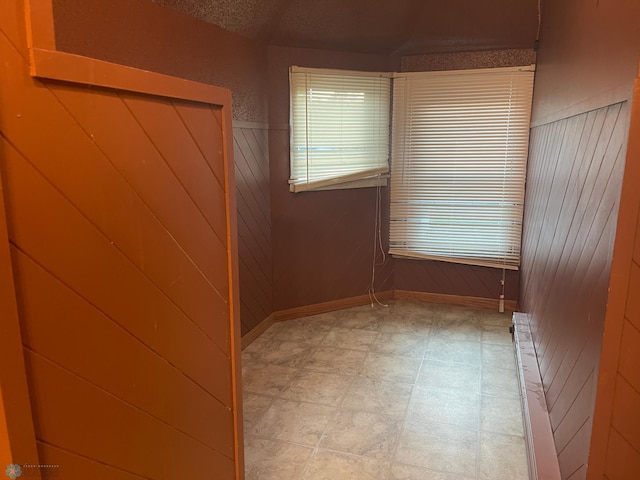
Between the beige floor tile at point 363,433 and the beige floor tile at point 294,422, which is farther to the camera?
the beige floor tile at point 294,422

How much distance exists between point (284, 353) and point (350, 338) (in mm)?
534

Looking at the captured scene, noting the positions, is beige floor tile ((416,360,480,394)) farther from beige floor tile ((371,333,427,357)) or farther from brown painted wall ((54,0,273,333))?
brown painted wall ((54,0,273,333))

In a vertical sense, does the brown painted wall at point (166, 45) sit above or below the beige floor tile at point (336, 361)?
above

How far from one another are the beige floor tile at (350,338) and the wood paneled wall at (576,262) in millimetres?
1200

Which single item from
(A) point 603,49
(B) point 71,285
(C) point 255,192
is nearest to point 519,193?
(C) point 255,192

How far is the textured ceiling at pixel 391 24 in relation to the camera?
306cm

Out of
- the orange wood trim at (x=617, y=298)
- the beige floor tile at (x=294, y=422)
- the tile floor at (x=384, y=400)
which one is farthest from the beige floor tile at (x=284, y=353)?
the orange wood trim at (x=617, y=298)

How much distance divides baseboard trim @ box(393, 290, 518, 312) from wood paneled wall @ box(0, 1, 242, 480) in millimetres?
2985

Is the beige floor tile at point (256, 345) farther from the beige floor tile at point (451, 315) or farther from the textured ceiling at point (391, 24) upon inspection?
the textured ceiling at point (391, 24)

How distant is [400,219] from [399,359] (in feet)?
4.58

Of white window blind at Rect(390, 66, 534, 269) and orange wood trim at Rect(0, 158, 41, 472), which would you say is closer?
orange wood trim at Rect(0, 158, 41, 472)

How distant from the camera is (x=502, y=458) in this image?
7.02 feet

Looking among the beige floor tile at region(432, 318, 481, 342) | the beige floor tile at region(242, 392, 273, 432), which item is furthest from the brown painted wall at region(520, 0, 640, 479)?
the beige floor tile at region(242, 392, 273, 432)

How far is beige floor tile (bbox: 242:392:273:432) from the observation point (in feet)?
8.01
